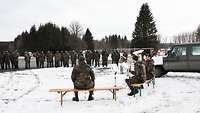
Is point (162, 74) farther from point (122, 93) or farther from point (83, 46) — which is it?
point (83, 46)

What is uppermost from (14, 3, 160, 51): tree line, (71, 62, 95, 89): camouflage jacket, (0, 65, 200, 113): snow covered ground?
(14, 3, 160, 51): tree line

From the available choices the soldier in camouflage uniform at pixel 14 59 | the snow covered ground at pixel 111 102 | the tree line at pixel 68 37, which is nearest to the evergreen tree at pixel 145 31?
the tree line at pixel 68 37

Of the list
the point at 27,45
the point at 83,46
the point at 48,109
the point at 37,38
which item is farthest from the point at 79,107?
the point at 83,46

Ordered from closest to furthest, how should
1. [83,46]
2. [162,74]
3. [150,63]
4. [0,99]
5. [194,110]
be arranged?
[194,110]
[0,99]
[150,63]
[162,74]
[83,46]

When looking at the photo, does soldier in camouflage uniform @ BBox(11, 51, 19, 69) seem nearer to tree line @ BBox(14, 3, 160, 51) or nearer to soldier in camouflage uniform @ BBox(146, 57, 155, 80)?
soldier in camouflage uniform @ BBox(146, 57, 155, 80)

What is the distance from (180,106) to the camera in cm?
1230

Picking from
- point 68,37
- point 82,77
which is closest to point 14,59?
point 82,77

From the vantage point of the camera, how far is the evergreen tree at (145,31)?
256ft

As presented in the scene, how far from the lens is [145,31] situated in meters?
78.4

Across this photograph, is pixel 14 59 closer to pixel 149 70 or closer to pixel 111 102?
pixel 149 70

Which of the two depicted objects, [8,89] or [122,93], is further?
[8,89]

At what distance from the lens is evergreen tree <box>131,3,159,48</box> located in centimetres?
7800

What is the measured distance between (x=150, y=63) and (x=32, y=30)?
2402 inches

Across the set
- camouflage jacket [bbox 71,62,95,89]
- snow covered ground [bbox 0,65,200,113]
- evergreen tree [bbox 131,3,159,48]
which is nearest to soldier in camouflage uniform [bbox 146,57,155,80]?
snow covered ground [bbox 0,65,200,113]
